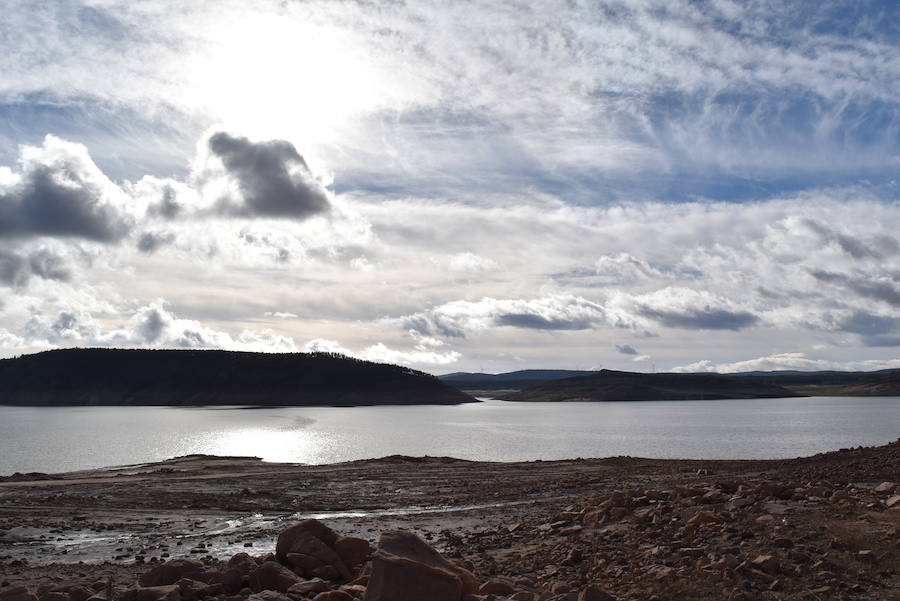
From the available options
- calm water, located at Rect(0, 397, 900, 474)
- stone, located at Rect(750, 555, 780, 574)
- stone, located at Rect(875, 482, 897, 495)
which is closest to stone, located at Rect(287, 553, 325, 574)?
stone, located at Rect(750, 555, 780, 574)

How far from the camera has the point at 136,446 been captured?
73625mm

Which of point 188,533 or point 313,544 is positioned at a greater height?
point 313,544

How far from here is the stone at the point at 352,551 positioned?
13.5 m

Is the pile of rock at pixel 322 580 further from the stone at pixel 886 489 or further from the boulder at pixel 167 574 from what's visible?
the stone at pixel 886 489

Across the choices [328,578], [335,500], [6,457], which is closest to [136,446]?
[6,457]

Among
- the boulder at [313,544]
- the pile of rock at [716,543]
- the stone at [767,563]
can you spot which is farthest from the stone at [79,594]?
the stone at [767,563]

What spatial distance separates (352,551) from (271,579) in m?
1.97

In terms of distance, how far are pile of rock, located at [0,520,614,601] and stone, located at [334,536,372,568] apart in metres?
0.02

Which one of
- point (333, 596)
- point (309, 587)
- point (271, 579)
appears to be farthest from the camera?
point (271, 579)

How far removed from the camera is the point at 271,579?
12.0m

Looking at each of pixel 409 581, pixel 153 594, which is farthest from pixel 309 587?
pixel 153 594

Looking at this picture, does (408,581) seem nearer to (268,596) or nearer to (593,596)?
(268,596)

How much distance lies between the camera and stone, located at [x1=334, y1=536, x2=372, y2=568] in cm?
1352

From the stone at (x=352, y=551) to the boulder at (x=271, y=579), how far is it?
1.49m
